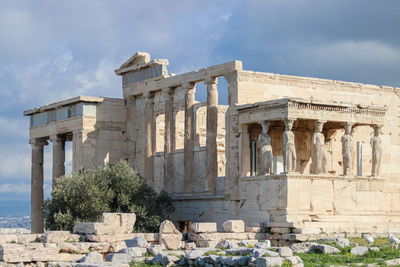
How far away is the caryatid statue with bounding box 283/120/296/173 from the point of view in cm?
2572

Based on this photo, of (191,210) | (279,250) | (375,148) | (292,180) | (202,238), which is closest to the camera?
(279,250)

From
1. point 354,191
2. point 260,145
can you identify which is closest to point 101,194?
point 260,145

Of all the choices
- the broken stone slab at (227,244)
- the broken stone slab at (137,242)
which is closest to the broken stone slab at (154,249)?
the broken stone slab at (137,242)

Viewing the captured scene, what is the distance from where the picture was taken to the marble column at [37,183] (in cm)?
3544

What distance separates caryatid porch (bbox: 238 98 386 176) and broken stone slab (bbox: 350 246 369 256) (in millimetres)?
6155

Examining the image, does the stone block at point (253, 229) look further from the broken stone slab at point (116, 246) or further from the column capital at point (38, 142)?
the column capital at point (38, 142)

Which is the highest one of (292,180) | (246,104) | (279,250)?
(246,104)

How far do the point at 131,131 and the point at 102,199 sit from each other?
5.56 m

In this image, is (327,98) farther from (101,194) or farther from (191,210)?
(101,194)

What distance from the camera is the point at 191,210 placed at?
29656mm

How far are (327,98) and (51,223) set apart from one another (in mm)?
9518

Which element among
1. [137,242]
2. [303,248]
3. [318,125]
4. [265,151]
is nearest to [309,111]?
[318,125]

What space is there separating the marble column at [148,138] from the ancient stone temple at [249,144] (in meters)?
0.03

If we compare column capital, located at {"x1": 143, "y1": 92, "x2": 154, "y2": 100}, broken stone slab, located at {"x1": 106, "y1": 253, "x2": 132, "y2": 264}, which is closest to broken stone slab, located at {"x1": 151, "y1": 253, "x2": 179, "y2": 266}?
broken stone slab, located at {"x1": 106, "y1": 253, "x2": 132, "y2": 264}
